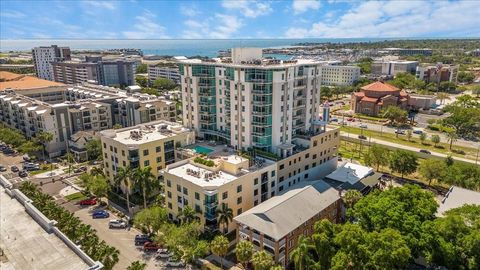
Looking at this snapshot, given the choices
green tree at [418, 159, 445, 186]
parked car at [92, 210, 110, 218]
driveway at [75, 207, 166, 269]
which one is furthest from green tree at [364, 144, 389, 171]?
parked car at [92, 210, 110, 218]

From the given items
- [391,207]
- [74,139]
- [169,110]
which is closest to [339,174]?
[391,207]

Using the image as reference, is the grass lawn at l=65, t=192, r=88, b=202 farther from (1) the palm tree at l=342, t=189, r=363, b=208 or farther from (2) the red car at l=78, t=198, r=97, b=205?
(1) the palm tree at l=342, t=189, r=363, b=208

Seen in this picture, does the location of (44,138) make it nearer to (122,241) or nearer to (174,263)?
(122,241)

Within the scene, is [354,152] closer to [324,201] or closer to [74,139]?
[324,201]

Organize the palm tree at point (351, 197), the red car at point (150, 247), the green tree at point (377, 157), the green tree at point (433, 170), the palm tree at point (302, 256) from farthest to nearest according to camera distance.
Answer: the green tree at point (377, 157)
the green tree at point (433, 170)
the palm tree at point (351, 197)
the red car at point (150, 247)
the palm tree at point (302, 256)

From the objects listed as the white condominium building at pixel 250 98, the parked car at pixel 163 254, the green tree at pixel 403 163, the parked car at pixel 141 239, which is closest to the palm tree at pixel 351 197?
the white condominium building at pixel 250 98

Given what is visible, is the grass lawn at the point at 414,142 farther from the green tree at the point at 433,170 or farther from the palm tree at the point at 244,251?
the palm tree at the point at 244,251
